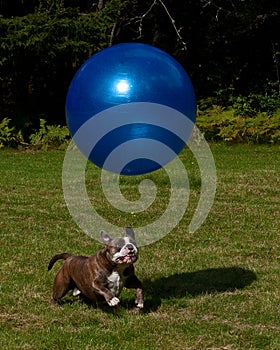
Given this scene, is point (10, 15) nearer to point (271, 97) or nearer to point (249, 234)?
point (271, 97)

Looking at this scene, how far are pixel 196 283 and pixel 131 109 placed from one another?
6.64 ft

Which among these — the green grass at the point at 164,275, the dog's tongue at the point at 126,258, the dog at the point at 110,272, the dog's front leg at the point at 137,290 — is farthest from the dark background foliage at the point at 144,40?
the dog's tongue at the point at 126,258

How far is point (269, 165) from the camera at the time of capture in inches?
605

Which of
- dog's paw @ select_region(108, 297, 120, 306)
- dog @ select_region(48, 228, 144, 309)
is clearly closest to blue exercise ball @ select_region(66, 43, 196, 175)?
dog @ select_region(48, 228, 144, 309)

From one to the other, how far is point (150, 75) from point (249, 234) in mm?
3972

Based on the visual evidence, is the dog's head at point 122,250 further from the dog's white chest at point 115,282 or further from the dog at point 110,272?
the dog's white chest at point 115,282

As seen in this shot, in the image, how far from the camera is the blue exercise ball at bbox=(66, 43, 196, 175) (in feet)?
20.3

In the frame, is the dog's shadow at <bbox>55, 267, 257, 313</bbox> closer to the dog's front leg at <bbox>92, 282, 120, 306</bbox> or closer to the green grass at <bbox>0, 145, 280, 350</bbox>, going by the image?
the green grass at <bbox>0, 145, 280, 350</bbox>

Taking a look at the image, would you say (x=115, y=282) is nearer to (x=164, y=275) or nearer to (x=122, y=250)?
(x=122, y=250)

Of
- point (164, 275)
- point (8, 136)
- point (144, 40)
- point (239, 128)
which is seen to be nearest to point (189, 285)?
point (164, 275)

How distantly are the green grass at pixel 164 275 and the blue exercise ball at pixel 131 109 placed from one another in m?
1.25

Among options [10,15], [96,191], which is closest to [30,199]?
[96,191]

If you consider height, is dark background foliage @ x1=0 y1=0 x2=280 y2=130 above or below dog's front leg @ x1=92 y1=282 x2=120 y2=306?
below

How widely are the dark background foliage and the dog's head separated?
13174 millimetres
